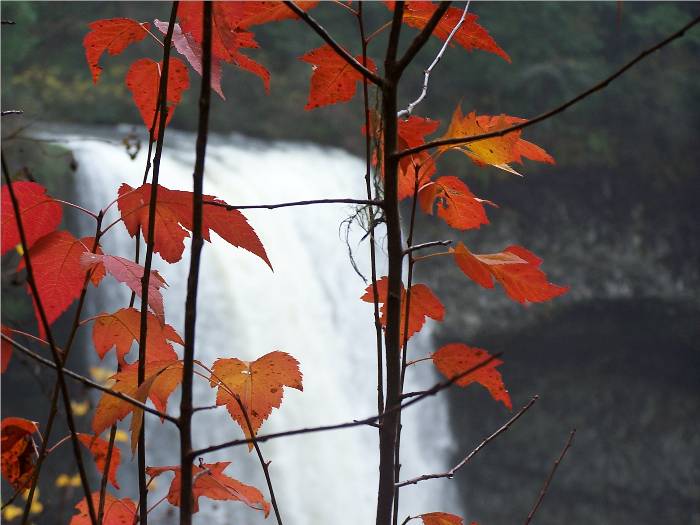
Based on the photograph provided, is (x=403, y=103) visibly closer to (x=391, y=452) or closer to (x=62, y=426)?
(x=62, y=426)

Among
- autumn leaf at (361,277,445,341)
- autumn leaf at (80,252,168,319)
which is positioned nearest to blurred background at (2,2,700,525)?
autumn leaf at (361,277,445,341)

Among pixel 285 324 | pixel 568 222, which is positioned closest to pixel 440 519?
pixel 285 324

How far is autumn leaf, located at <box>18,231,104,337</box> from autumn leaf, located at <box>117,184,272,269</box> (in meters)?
0.03

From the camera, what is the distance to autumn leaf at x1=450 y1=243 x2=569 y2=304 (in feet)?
1.18

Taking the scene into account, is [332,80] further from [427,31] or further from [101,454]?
[101,454]

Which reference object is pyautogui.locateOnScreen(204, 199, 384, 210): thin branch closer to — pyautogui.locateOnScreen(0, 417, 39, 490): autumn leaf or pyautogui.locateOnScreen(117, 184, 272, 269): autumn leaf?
pyautogui.locateOnScreen(117, 184, 272, 269): autumn leaf

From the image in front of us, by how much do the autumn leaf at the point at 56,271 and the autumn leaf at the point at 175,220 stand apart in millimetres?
28

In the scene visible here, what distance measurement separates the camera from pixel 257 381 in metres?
0.39

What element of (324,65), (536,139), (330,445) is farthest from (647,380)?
(324,65)

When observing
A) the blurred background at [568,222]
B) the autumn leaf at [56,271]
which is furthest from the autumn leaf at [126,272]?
the blurred background at [568,222]

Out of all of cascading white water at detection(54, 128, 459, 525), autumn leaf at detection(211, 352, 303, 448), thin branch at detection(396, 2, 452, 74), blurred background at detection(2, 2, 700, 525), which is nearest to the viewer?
thin branch at detection(396, 2, 452, 74)

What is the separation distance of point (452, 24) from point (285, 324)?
338cm

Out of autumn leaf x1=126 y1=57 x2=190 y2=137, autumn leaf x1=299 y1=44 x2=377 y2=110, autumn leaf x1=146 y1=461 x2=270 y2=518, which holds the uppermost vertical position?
autumn leaf x1=299 y1=44 x2=377 y2=110

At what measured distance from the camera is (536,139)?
5.31m
